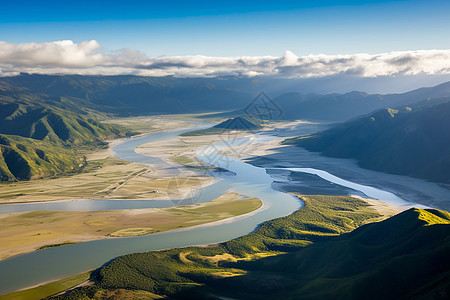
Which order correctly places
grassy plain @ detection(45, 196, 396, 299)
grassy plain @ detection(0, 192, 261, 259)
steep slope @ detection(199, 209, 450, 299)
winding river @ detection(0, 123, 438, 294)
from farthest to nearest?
grassy plain @ detection(0, 192, 261, 259), winding river @ detection(0, 123, 438, 294), grassy plain @ detection(45, 196, 396, 299), steep slope @ detection(199, 209, 450, 299)

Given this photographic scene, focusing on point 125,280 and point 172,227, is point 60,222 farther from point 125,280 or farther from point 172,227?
point 125,280

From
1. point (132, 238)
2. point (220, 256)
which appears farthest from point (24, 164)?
point (220, 256)

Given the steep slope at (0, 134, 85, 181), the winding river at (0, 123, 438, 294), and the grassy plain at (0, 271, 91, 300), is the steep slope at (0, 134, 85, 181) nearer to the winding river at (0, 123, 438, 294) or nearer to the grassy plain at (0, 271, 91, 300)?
the winding river at (0, 123, 438, 294)

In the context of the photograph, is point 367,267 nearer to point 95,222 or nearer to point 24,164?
point 95,222

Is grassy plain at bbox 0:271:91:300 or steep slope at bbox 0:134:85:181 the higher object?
steep slope at bbox 0:134:85:181

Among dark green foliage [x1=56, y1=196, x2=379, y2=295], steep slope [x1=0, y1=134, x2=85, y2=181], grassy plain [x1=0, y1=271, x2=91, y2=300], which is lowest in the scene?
dark green foliage [x1=56, y1=196, x2=379, y2=295]

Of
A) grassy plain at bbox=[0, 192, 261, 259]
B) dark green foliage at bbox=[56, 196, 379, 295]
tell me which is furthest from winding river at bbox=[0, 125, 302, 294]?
dark green foliage at bbox=[56, 196, 379, 295]

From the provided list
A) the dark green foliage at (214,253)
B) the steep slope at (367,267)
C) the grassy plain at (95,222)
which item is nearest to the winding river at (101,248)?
the grassy plain at (95,222)

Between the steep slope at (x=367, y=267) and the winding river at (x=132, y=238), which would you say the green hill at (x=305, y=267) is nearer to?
the steep slope at (x=367, y=267)
